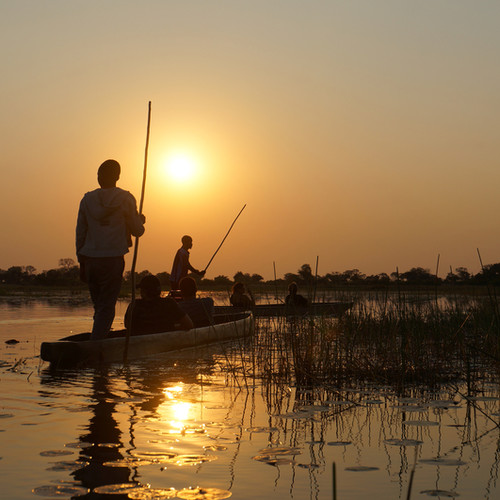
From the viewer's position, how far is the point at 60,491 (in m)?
3.06

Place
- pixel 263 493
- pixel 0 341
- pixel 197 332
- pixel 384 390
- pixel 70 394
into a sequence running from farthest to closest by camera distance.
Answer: pixel 0 341
pixel 197 332
pixel 384 390
pixel 70 394
pixel 263 493

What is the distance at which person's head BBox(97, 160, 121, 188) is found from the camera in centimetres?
821

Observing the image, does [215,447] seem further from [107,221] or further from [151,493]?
[107,221]

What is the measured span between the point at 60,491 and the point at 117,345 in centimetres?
521

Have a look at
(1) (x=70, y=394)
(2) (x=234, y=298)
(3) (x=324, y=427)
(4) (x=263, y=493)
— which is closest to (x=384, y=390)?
(3) (x=324, y=427)

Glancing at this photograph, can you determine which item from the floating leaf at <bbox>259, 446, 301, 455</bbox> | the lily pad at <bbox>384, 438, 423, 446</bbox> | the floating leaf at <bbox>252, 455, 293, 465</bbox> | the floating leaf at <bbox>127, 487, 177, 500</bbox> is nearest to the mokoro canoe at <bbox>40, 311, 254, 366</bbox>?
the lily pad at <bbox>384, 438, 423, 446</bbox>

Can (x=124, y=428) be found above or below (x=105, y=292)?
below

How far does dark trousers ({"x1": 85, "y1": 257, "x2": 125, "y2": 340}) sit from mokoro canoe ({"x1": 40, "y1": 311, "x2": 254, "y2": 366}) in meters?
0.24

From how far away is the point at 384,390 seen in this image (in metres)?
6.32

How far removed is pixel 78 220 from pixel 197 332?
277 cm

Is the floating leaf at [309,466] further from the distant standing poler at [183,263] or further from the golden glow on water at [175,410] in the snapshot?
the distant standing poler at [183,263]

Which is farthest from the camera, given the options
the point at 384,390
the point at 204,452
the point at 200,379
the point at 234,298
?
the point at 234,298

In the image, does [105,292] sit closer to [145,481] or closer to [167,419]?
[167,419]

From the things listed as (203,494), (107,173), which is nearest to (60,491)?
(203,494)
